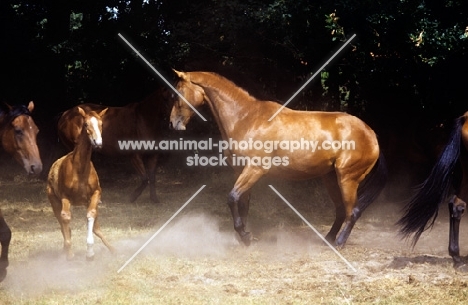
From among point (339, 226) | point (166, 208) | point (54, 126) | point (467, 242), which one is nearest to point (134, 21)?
point (54, 126)

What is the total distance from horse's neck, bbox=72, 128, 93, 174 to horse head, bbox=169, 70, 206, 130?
1403mm

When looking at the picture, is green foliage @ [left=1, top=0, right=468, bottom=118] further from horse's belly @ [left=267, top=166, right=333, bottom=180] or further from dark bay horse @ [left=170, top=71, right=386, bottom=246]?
horse's belly @ [left=267, top=166, right=333, bottom=180]

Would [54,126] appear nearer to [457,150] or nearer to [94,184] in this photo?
[94,184]

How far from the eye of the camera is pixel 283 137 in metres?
7.71

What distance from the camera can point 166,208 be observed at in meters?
10.7

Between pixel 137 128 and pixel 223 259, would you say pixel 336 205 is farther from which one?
pixel 137 128

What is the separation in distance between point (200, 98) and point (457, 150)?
3.05 meters

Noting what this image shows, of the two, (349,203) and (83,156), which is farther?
(349,203)

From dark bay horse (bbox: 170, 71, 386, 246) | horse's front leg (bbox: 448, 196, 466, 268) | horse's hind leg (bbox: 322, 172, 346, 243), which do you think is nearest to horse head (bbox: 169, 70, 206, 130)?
dark bay horse (bbox: 170, 71, 386, 246)

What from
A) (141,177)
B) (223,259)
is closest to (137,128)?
(141,177)

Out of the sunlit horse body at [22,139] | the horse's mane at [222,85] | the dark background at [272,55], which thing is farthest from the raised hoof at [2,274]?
the dark background at [272,55]

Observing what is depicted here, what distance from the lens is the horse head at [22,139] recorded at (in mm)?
6258

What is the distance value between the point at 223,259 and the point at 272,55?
523 cm

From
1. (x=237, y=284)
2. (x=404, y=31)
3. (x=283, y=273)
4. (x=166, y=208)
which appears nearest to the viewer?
(x=237, y=284)
